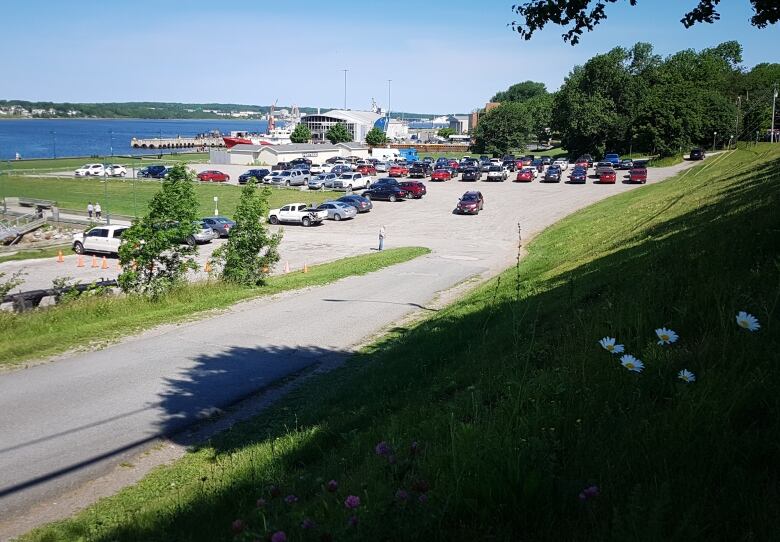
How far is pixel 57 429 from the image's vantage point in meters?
8.62

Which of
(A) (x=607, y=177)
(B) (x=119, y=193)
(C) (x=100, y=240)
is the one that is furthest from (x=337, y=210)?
(A) (x=607, y=177)

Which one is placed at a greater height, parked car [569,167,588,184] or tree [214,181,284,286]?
parked car [569,167,588,184]

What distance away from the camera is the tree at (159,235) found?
17297 millimetres

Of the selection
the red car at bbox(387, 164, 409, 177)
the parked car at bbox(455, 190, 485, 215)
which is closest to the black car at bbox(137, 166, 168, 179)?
the red car at bbox(387, 164, 409, 177)

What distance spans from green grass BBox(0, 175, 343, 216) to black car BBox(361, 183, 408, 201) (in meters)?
3.87

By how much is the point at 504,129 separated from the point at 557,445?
11033 cm

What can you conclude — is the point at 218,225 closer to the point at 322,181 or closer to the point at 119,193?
the point at 322,181

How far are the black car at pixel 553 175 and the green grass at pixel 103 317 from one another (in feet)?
149

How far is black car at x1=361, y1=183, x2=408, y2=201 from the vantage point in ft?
176

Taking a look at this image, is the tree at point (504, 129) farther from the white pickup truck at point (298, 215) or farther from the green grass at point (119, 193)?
the white pickup truck at point (298, 215)

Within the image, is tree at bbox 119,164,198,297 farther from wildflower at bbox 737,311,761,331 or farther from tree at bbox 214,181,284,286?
wildflower at bbox 737,311,761,331

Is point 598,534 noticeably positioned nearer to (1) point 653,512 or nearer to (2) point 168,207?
(1) point 653,512

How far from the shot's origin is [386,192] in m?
53.8

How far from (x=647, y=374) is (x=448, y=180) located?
213ft
